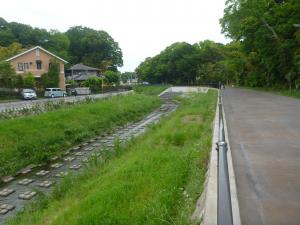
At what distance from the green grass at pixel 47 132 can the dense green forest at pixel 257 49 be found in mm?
15236

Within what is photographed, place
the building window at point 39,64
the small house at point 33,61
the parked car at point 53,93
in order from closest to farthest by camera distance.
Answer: the parked car at point 53,93
the small house at point 33,61
the building window at point 39,64

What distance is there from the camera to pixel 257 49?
3762 cm

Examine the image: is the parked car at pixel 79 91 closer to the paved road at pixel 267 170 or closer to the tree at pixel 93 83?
the tree at pixel 93 83

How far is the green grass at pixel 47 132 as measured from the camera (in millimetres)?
13914

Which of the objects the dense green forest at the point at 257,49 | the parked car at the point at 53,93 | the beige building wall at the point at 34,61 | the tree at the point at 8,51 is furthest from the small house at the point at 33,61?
the dense green forest at the point at 257,49

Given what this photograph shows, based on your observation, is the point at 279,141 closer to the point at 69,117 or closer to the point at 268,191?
the point at 268,191

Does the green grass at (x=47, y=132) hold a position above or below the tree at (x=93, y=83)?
below

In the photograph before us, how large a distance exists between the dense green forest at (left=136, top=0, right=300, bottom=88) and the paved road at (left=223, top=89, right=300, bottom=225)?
570 inches

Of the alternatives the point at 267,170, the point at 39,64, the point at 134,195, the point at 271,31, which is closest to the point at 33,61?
the point at 39,64

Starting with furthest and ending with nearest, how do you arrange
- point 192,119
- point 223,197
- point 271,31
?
point 271,31 → point 192,119 → point 223,197

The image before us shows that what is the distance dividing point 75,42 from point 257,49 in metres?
56.7

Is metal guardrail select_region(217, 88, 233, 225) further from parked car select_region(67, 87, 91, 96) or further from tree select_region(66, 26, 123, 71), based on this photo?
tree select_region(66, 26, 123, 71)

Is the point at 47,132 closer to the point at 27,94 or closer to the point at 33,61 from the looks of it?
the point at 27,94

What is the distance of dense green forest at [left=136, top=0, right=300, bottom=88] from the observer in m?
31.8
